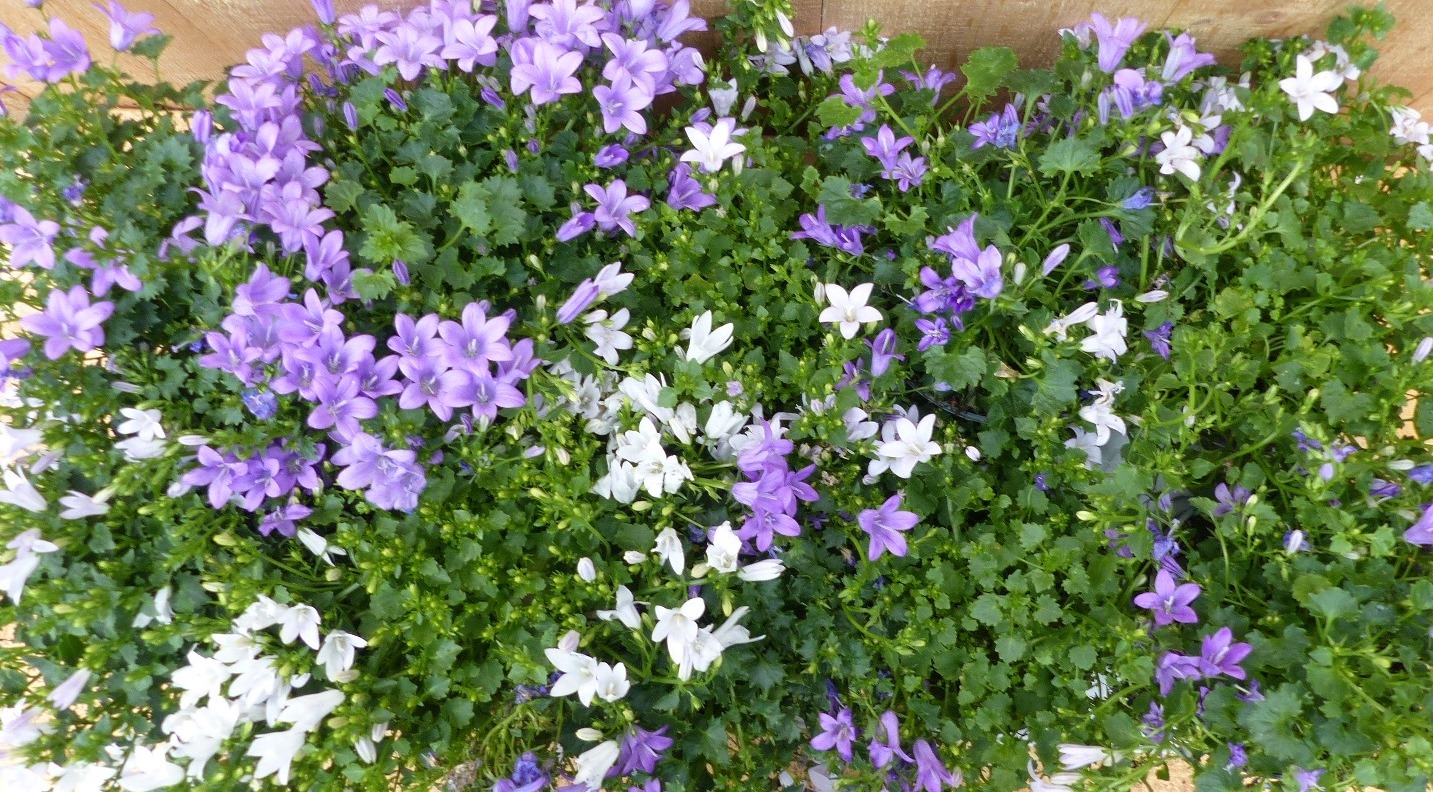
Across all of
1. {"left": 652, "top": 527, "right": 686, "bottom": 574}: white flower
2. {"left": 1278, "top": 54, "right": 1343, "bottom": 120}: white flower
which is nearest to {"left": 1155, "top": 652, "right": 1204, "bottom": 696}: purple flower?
{"left": 652, "top": 527, "right": 686, "bottom": 574}: white flower

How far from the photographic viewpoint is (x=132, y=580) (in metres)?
1.70

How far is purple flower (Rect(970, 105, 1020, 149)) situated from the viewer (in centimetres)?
192

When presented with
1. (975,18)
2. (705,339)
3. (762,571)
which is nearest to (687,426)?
(705,339)

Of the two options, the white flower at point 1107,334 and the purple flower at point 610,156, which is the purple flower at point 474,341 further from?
the white flower at point 1107,334

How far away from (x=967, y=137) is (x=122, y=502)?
2111mm

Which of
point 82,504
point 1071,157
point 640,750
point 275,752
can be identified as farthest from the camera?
point 1071,157

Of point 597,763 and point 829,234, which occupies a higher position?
point 829,234

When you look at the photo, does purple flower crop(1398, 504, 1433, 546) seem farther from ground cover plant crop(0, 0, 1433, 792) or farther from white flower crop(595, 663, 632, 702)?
white flower crop(595, 663, 632, 702)

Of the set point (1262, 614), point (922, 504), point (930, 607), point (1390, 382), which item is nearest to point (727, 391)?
point (922, 504)

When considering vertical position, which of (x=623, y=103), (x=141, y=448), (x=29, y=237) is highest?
(x=623, y=103)

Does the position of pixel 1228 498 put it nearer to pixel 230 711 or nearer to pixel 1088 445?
pixel 1088 445

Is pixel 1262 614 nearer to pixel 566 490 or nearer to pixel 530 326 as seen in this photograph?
pixel 566 490

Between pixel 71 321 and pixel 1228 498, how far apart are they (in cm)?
252

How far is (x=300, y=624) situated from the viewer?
1.60m
